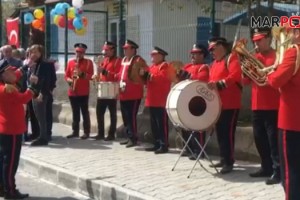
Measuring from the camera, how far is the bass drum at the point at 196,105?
24.8ft

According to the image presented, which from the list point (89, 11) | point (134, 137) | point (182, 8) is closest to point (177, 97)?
point (134, 137)

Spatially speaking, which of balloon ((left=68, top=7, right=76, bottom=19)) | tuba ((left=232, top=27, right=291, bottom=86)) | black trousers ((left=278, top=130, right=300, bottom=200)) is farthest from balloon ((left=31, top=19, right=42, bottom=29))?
black trousers ((left=278, top=130, right=300, bottom=200))

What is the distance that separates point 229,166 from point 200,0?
16.5 ft

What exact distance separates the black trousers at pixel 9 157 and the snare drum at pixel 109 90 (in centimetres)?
336

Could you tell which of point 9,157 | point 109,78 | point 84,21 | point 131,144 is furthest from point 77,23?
point 9,157

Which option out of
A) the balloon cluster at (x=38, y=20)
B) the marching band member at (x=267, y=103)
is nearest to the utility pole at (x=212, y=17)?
the marching band member at (x=267, y=103)

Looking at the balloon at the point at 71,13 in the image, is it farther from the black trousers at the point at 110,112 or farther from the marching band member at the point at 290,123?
the marching band member at the point at 290,123

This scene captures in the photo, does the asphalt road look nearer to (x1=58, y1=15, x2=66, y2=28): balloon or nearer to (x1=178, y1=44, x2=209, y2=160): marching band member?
(x1=178, y1=44, x2=209, y2=160): marching band member

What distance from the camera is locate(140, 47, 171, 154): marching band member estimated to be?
9570 millimetres

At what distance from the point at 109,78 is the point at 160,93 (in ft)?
5.18

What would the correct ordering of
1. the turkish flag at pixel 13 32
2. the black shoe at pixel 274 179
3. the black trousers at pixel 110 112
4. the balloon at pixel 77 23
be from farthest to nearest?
1. the turkish flag at pixel 13 32
2. the balloon at pixel 77 23
3. the black trousers at pixel 110 112
4. the black shoe at pixel 274 179

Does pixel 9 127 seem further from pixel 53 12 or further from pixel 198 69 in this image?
pixel 53 12

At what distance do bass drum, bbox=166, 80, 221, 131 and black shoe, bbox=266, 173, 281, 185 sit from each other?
1.08m

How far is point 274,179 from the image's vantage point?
7.19m
